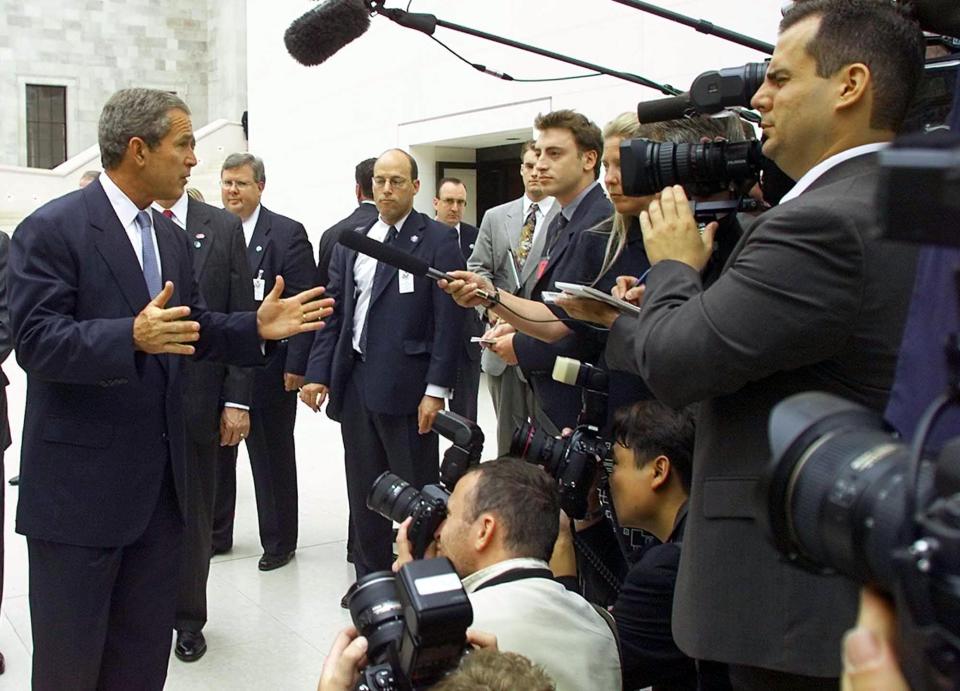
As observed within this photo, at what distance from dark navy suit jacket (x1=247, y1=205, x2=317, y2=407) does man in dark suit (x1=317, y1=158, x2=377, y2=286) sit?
0.16m

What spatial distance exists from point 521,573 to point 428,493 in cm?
31

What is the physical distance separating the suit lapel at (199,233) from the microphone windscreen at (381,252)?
109cm

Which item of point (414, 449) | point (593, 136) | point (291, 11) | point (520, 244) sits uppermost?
point (291, 11)

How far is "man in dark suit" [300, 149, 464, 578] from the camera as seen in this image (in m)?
3.66

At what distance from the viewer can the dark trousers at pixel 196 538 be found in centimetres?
334

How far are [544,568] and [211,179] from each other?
17.1 metres

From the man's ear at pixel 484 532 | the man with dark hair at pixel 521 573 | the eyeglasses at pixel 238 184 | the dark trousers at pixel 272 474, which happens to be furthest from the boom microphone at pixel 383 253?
the eyeglasses at pixel 238 184

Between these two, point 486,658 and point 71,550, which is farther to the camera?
point 71,550

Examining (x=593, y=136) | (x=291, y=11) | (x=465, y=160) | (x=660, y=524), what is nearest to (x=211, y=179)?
(x=291, y=11)

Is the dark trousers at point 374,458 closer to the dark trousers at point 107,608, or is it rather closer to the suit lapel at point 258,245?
the suit lapel at point 258,245

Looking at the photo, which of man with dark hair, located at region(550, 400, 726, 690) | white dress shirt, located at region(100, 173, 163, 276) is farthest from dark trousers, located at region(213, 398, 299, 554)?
man with dark hair, located at region(550, 400, 726, 690)

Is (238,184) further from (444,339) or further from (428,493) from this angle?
(428,493)

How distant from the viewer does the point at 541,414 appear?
3100mm

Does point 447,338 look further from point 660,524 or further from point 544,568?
point 544,568
